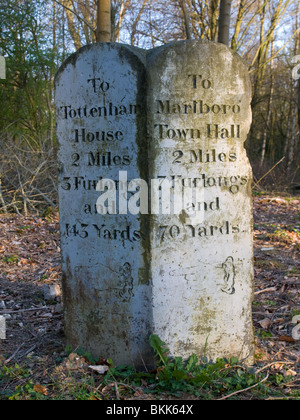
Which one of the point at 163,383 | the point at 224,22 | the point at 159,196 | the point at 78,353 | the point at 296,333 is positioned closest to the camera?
the point at 163,383

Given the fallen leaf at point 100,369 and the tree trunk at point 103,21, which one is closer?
the fallen leaf at point 100,369

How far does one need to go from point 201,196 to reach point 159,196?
30cm

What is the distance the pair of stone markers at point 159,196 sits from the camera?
117 inches

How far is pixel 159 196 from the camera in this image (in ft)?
9.79

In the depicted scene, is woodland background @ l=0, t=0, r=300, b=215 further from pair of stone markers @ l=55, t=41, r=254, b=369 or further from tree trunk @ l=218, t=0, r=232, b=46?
pair of stone markers @ l=55, t=41, r=254, b=369

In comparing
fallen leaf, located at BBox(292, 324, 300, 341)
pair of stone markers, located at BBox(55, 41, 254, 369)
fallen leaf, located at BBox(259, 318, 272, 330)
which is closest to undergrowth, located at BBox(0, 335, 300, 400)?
pair of stone markers, located at BBox(55, 41, 254, 369)

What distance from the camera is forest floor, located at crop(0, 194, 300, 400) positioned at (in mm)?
2793

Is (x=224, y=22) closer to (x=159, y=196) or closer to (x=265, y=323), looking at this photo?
(x=265, y=323)

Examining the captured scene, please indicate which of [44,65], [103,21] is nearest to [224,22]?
[103,21]

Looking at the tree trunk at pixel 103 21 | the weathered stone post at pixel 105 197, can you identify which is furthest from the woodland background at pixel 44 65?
the weathered stone post at pixel 105 197

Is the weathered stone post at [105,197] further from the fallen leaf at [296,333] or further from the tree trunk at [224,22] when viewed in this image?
the tree trunk at [224,22]

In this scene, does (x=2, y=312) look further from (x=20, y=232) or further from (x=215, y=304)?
(x=20, y=232)
